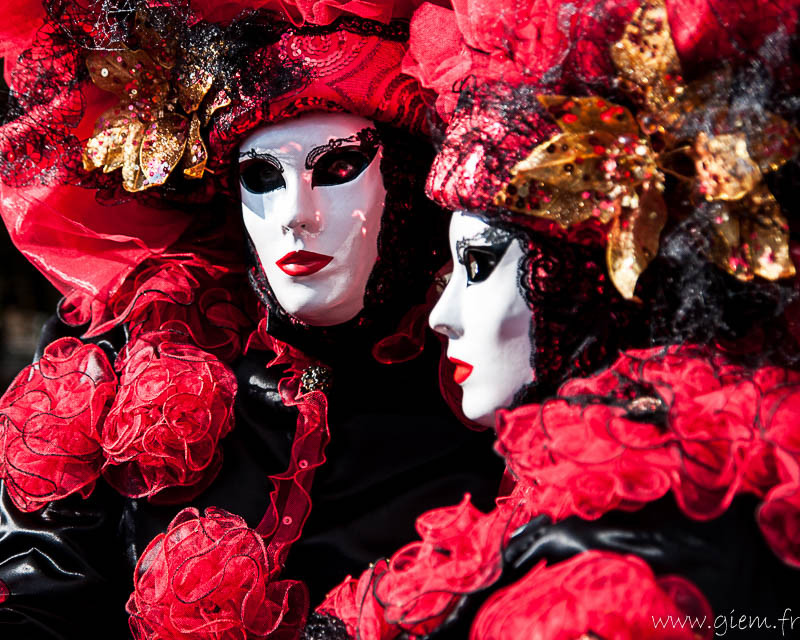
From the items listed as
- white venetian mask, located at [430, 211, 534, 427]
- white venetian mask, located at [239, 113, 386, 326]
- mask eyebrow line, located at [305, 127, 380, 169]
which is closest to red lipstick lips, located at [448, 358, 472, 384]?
white venetian mask, located at [430, 211, 534, 427]

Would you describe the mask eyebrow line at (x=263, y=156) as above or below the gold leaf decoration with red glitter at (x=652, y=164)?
below

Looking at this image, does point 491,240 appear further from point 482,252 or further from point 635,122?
point 635,122

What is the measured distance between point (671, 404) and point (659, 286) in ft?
0.58

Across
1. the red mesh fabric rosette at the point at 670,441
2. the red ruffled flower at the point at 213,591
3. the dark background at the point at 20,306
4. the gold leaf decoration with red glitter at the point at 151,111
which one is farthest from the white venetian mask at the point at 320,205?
the dark background at the point at 20,306

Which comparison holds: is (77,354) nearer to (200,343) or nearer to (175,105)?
(200,343)

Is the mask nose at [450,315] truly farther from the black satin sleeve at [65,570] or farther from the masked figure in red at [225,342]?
the black satin sleeve at [65,570]

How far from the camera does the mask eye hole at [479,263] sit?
3.71ft

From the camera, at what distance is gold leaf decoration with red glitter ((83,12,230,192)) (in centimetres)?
149

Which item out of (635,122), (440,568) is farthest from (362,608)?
(635,122)

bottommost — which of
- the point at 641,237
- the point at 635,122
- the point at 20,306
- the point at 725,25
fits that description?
the point at 20,306

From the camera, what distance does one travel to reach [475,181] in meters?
1.08

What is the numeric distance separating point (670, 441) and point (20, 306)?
342 cm

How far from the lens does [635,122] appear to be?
992 millimetres

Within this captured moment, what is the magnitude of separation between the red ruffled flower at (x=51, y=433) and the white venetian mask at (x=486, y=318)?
0.72 meters
